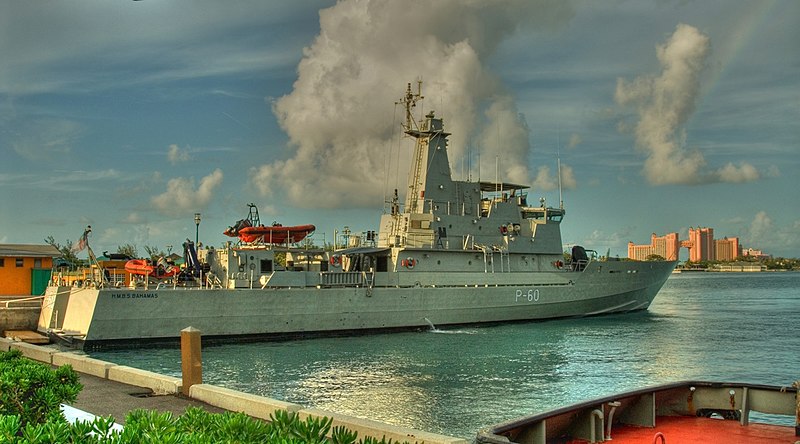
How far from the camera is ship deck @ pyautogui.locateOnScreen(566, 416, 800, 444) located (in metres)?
8.09

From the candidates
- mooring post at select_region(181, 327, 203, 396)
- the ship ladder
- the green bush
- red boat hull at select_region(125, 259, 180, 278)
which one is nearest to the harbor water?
the ship ladder

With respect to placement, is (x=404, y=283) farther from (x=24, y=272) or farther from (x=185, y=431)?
(x=185, y=431)

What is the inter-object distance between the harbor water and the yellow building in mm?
9952

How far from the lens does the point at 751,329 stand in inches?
1388

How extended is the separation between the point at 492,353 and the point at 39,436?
2153 centimetres

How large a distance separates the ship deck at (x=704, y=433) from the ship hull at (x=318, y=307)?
21294 mm

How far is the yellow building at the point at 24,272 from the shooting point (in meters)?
32.1

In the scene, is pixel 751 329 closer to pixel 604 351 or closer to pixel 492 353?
pixel 604 351

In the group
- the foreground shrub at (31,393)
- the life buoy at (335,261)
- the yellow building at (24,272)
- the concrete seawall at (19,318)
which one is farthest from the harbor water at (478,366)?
the yellow building at (24,272)

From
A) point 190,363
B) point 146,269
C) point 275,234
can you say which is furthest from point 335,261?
point 190,363

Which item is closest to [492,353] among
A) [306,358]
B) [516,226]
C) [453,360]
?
[453,360]

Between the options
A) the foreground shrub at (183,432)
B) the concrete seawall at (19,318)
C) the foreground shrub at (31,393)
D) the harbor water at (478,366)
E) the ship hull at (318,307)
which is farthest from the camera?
the concrete seawall at (19,318)

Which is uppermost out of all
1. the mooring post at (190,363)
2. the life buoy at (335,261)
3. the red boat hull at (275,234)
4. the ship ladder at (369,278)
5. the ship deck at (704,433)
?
the red boat hull at (275,234)

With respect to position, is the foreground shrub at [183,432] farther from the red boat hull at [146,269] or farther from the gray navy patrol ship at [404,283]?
the red boat hull at [146,269]
